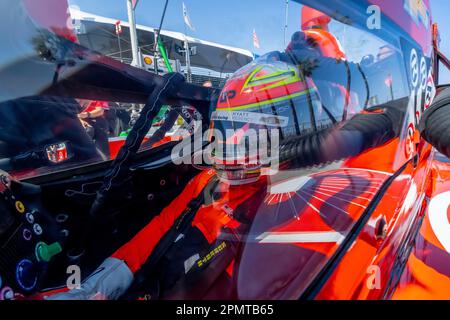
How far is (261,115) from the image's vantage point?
75 cm

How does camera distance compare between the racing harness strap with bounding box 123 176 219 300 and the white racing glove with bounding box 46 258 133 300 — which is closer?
the white racing glove with bounding box 46 258 133 300

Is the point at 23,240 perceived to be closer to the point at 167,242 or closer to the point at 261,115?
the point at 167,242

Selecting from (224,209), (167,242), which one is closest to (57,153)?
(167,242)

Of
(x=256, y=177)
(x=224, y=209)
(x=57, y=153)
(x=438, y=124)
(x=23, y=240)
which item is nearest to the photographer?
(x=438, y=124)

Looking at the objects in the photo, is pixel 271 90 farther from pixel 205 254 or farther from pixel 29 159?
pixel 29 159

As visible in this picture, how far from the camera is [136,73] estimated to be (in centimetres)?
107

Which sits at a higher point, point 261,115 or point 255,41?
point 255,41

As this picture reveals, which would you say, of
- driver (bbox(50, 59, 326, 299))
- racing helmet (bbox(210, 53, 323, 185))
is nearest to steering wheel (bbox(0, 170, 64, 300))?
driver (bbox(50, 59, 326, 299))

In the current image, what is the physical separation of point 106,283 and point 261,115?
0.67 meters

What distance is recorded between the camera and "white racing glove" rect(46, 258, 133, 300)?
0.70 meters

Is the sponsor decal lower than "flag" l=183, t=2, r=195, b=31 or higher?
lower

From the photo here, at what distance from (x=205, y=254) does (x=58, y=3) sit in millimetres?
996

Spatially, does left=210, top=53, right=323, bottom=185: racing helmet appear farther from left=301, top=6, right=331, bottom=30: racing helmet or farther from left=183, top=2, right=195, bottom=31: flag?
left=183, top=2, right=195, bottom=31: flag
